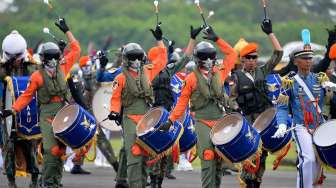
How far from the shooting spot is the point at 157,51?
17.4 m

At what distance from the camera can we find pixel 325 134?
1441 centimetres

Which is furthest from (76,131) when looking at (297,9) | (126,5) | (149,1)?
(297,9)

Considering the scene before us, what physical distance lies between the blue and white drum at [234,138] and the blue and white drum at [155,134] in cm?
82

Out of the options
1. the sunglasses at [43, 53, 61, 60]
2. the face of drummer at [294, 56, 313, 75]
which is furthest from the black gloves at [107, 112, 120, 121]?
the face of drummer at [294, 56, 313, 75]

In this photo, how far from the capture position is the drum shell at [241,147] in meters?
14.4

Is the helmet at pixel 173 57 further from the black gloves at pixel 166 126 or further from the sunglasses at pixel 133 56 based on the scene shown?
the black gloves at pixel 166 126

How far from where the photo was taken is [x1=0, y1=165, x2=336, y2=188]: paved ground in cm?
1938

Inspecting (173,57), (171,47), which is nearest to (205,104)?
(171,47)

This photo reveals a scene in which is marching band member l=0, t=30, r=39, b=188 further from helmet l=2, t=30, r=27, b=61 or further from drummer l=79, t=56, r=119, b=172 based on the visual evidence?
drummer l=79, t=56, r=119, b=172

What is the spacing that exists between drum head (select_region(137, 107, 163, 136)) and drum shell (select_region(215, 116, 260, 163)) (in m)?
1.11

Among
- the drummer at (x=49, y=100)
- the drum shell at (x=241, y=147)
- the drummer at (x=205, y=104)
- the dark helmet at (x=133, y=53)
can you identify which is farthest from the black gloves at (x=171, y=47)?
the drum shell at (x=241, y=147)

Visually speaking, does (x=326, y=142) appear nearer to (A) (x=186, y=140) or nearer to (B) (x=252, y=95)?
(B) (x=252, y=95)

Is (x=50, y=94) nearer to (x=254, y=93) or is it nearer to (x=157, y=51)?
(x=157, y=51)

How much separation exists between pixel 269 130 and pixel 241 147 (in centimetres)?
195
